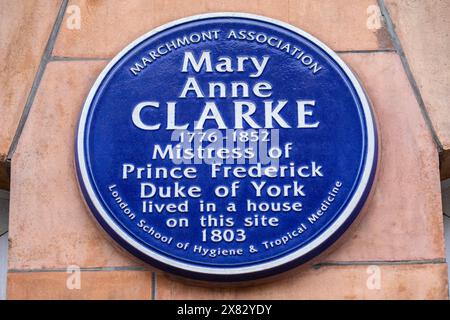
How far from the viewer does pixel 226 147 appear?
19.0ft

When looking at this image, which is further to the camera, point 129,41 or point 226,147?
point 129,41

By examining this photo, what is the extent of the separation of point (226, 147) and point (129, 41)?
0.93 m

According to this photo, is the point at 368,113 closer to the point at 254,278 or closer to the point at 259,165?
the point at 259,165

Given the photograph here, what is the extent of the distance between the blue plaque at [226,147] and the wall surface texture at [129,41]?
125 millimetres

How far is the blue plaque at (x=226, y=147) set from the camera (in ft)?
18.3

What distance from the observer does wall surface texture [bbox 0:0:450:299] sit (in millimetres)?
5586

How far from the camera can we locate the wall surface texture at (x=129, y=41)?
5.59 meters

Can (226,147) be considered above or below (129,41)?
below

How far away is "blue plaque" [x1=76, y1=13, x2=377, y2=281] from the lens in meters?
5.58

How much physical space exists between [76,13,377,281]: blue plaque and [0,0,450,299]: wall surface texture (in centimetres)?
13

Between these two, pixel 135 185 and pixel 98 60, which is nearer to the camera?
pixel 135 185
